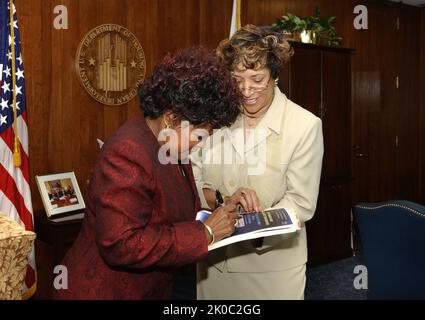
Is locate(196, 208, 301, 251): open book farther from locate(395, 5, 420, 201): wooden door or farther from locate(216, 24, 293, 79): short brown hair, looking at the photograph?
locate(395, 5, 420, 201): wooden door

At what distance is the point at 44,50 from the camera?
3.22 metres

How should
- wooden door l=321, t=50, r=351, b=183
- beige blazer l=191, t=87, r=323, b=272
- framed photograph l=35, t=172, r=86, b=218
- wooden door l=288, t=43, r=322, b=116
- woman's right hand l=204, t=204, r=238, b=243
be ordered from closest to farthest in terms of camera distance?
woman's right hand l=204, t=204, r=238, b=243 < beige blazer l=191, t=87, r=323, b=272 < framed photograph l=35, t=172, r=86, b=218 < wooden door l=288, t=43, r=322, b=116 < wooden door l=321, t=50, r=351, b=183

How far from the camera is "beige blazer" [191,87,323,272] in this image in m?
1.68

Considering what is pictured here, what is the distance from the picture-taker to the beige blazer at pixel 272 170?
1.68 meters

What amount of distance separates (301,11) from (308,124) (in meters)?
3.77

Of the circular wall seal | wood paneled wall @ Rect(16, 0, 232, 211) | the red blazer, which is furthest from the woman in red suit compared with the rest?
the circular wall seal

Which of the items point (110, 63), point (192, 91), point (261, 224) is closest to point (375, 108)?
point (110, 63)

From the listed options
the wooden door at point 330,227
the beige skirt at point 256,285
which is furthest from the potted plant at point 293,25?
the beige skirt at point 256,285

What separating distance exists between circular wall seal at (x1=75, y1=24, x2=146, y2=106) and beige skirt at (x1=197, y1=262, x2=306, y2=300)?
210 centimetres

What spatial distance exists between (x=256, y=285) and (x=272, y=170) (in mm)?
436

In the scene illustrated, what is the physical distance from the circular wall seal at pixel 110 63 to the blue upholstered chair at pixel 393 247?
2.40m
